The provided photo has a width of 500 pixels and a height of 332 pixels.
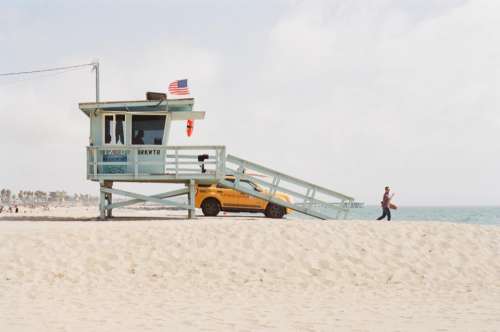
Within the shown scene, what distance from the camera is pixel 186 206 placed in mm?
18609

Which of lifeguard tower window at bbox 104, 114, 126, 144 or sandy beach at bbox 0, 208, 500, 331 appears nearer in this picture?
sandy beach at bbox 0, 208, 500, 331

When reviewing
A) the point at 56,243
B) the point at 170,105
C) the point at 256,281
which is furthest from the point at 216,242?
the point at 170,105

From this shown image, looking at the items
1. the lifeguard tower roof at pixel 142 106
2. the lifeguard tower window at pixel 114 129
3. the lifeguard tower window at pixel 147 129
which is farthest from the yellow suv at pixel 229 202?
the lifeguard tower window at pixel 114 129

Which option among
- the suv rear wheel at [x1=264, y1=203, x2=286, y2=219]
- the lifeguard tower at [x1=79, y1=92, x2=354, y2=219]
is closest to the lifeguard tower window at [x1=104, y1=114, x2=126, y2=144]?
the lifeguard tower at [x1=79, y1=92, x2=354, y2=219]

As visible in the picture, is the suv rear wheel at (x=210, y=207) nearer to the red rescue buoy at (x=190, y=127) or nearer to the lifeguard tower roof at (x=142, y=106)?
the red rescue buoy at (x=190, y=127)

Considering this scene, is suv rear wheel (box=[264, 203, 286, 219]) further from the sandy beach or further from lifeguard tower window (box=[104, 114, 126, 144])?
lifeguard tower window (box=[104, 114, 126, 144])

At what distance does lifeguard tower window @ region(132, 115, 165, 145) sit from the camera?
18875mm

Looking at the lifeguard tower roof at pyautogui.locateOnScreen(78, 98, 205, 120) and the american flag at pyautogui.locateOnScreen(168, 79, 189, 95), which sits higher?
the american flag at pyautogui.locateOnScreen(168, 79, 189, 95)

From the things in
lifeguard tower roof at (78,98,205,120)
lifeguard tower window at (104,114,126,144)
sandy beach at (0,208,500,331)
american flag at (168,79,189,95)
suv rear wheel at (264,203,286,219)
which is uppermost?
american flag at (168,79,189,95)

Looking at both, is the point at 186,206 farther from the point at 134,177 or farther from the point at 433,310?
the point at 433,310

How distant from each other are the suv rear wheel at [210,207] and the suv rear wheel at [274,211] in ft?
7.12

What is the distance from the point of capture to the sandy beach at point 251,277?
771cm

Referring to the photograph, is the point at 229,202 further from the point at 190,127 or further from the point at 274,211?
the point at 190,127

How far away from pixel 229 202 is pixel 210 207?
866 mm
